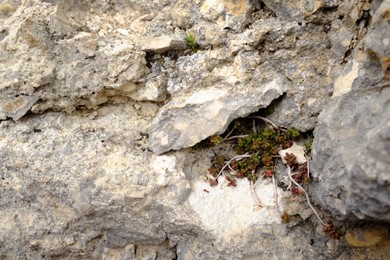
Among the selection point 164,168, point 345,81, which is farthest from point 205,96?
point 345,81

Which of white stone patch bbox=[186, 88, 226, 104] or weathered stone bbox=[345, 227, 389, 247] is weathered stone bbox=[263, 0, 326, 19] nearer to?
white stone patch bbox=[186, 88, 226, 104]

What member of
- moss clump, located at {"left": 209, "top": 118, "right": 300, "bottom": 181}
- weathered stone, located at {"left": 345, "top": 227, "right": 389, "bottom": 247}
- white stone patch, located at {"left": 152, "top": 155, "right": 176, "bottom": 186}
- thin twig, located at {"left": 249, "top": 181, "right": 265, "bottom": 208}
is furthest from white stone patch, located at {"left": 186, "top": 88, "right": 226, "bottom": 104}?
weathered stone, located at {"left": 345, "top": 227, "right": 389, "bottom": 247}

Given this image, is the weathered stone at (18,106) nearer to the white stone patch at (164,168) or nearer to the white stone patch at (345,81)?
the white stone patch at (164,168)

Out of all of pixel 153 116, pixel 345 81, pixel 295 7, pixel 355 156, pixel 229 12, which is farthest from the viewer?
pixel 153 116

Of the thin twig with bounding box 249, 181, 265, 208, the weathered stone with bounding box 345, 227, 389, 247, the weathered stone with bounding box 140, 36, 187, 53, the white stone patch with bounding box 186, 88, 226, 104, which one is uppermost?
the weathered stone with bounding box 140, 36, 187, 53

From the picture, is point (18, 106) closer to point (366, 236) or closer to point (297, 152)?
point (297, 152)

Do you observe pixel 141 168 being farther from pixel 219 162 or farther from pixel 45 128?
pixel 45 128

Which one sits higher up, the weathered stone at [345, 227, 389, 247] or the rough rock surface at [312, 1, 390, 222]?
the rough rock surface at [312, 1, 390, 222]
